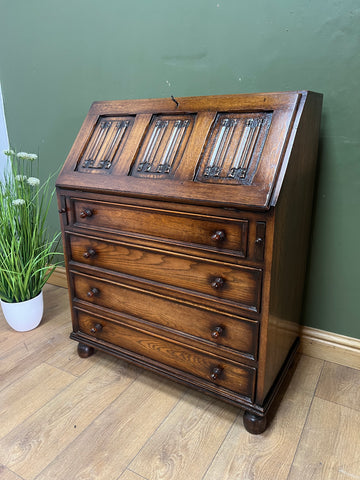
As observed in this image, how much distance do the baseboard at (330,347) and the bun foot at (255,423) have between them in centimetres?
54

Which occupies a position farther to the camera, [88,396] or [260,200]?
[88,396]

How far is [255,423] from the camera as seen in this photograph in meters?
1.25

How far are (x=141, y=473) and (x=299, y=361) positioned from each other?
88 cm

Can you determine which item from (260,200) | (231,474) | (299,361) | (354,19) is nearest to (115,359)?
(231,474)

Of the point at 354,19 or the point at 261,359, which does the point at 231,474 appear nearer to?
the point at 261,359

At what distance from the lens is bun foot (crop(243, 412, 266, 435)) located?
125cm

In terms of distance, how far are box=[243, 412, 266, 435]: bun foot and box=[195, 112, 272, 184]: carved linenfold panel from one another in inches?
33.2

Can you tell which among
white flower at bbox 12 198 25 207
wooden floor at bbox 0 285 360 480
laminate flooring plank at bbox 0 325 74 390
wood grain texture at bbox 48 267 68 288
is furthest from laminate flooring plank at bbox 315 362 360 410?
wood grain texture at bbox 48 267 68 288

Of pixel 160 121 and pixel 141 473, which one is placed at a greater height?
pixel 160 121

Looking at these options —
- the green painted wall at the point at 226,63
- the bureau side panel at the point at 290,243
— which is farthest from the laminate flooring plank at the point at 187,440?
the green painted wall at the point at 226,63

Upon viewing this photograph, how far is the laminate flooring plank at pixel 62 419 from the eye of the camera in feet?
3.90

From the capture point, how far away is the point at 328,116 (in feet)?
4.62

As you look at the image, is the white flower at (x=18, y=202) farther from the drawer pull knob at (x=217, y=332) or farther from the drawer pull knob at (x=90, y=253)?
the drawer pull knob at (x=217, y=332)

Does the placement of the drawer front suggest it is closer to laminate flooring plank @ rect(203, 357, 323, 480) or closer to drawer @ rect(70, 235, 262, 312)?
drawer @ rect(70, 235, 262, 312)
